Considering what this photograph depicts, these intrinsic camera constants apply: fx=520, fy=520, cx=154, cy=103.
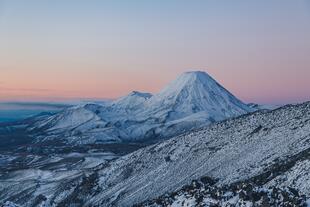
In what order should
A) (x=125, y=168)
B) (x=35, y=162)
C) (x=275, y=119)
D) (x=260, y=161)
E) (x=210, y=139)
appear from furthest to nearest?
(x=35, y=162) < (x=125, y=168) < (x=210, y=139) < (x=275, y=119) < (x=260, y=161)

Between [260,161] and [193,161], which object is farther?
[193,161]

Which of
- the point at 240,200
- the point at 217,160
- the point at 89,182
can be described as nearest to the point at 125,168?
the point at 89,182

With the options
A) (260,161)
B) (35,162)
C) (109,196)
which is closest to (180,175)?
(109,196)

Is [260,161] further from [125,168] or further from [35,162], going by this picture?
[35,162]

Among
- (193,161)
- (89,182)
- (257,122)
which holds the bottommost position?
(89,182)

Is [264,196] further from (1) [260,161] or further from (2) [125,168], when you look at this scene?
(2) [125,168]

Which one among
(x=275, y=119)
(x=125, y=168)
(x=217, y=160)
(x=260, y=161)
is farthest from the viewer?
(x=125, y=168)

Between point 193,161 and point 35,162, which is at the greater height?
point 193,161
